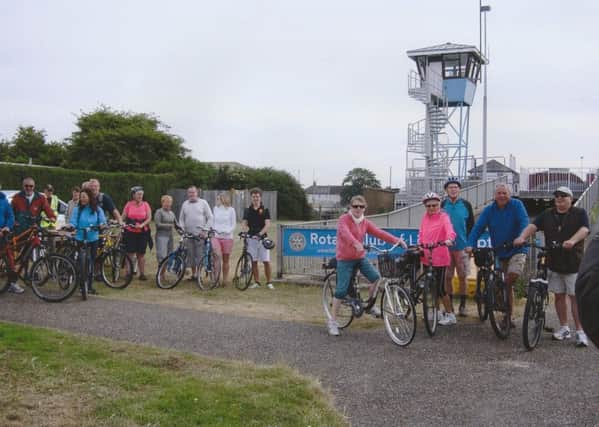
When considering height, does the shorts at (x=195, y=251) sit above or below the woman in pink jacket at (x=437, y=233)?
below

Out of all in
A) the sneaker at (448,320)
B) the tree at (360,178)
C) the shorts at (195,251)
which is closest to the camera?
the sneaker at (448,320)

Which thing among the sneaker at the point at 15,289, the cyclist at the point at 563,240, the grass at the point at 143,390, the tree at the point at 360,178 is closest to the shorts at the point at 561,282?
the cyclist at the point at 563,240

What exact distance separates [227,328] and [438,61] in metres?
37.7

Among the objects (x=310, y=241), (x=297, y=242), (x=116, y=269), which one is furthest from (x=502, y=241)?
(x=116, y=269)

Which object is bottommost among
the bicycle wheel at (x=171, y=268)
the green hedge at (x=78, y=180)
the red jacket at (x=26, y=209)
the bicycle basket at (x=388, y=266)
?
the bicycle wheel at (x=171, y=268)

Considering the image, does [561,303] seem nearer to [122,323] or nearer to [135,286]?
[122,323]

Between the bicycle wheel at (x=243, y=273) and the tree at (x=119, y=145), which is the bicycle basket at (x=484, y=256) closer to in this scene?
the bicycle wheel at (x=243, y=273)

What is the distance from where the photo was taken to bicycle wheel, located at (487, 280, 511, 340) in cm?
810

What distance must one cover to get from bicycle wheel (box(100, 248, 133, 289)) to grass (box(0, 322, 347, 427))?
511cm

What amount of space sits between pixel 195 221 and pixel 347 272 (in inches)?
219

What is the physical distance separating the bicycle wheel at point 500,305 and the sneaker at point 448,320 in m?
0.83

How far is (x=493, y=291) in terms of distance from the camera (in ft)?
26.8

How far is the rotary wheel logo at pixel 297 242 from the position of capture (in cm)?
1361

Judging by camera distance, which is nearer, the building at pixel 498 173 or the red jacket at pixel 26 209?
the red jacket at pixel 26 209
